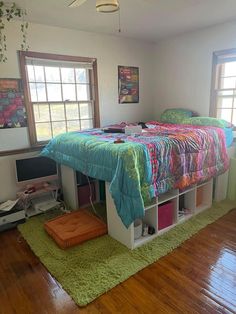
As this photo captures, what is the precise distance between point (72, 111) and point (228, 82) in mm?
2355

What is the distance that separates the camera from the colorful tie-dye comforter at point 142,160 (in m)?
2.02

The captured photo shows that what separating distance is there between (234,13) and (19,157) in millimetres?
3249

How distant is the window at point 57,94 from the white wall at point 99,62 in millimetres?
111

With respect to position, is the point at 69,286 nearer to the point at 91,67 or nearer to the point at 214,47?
the point at 91,67

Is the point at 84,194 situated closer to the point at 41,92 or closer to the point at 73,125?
the point at 73,125

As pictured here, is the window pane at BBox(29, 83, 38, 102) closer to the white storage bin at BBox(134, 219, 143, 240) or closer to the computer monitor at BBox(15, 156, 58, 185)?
the computer monitor at BBox(15, 156, 58, 185)

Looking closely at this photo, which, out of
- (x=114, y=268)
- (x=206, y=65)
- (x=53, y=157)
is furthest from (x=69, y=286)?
(x=206, y=65)

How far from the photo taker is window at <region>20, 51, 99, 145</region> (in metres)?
3.06

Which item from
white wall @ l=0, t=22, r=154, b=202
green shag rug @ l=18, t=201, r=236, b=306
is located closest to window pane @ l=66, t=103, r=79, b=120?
white wall @ l=0, t=22, r=154, b=202

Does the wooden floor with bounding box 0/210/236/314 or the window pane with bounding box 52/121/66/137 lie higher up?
the window pane with bounding box 52/121/66/137

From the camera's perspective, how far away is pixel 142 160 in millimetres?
2109

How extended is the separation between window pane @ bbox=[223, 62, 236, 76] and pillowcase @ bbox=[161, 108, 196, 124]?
2.45 feet

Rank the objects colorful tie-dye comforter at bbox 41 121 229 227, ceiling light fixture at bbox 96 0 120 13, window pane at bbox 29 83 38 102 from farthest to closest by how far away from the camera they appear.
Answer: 1. window pane at bbox 29 83 38 102
2. colorful tie-dye comforter at bbox 41 121 229 227
3. ceiling light fixture at bbox 96 0 120 13

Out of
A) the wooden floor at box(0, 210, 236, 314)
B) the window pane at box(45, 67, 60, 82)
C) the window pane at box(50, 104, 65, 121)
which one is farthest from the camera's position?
the window pane at box(50, 104, 65, 121)
